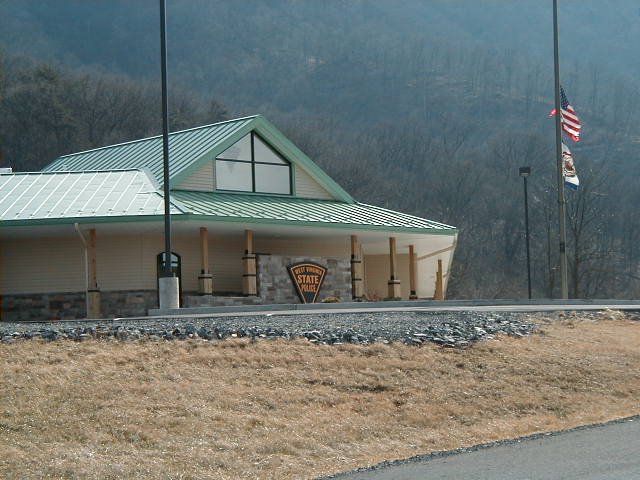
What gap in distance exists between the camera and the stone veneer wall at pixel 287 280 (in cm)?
3191

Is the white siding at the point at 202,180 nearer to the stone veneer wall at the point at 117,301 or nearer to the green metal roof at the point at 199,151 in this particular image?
the green metal roof at the point at 199,151

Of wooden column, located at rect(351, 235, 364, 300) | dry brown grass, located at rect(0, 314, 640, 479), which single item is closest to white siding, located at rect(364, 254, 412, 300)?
wooden column, located at rect(351, 235, 364, 300)

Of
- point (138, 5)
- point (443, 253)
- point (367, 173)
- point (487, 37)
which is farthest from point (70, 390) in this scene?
point (487, 37)

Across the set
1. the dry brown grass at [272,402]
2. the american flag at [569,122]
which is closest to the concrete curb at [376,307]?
the american flag at [569,122]

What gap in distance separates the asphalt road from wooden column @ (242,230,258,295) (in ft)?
61.6

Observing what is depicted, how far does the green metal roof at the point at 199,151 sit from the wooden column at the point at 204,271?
2.71 metres

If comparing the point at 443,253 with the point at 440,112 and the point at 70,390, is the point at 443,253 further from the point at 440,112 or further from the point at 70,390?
the point at 440,112

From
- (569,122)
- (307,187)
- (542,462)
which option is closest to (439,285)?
(307,187)

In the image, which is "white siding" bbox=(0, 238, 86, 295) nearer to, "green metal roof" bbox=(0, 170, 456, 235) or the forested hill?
"green metal roof" bbox=(0, 170, 456, 235)

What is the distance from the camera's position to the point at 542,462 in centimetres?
1159

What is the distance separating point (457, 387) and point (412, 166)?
87.5 meters

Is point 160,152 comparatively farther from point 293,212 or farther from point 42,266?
point 42,266

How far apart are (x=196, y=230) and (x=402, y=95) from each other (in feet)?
340

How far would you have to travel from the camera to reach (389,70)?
139625 millimetres
